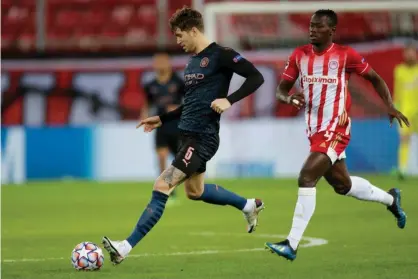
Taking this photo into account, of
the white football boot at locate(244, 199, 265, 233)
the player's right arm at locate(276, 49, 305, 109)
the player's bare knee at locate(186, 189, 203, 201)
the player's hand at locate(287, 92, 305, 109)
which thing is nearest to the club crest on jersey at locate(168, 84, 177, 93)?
the white football boot at locate(244, 199, 265, 233)

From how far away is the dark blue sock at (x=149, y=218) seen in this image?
7930mm

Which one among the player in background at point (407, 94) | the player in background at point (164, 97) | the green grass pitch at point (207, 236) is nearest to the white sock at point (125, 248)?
the green grass pitch at point (207, 236)

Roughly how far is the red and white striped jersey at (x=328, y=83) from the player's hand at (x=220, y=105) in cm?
82

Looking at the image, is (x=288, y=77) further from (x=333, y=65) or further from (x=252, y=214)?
(x=252, y=214)

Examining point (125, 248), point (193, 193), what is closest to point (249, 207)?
point (193, 193)

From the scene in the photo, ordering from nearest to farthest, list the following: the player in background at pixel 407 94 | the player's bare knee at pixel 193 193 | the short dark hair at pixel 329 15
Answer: the short dark hair at pixel 329 15 → the player's bare knee at pixel 193 193 → the player in background at pixel 407 94

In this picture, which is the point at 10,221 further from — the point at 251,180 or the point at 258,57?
the point at 258,57

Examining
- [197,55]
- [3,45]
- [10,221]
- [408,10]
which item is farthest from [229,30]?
[197,55]

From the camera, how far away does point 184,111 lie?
335 inches

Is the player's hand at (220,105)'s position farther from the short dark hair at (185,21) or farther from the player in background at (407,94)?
the player in background at (407,94)

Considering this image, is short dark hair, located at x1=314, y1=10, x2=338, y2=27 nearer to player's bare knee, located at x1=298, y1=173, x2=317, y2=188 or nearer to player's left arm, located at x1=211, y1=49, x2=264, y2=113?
player's left arm, located at x1=211, y1=49, x2=264, y2=113

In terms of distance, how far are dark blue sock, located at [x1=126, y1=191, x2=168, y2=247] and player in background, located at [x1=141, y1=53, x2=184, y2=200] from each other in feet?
21.9

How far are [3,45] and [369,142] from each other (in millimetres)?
9227

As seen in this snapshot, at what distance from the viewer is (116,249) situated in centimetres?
774
